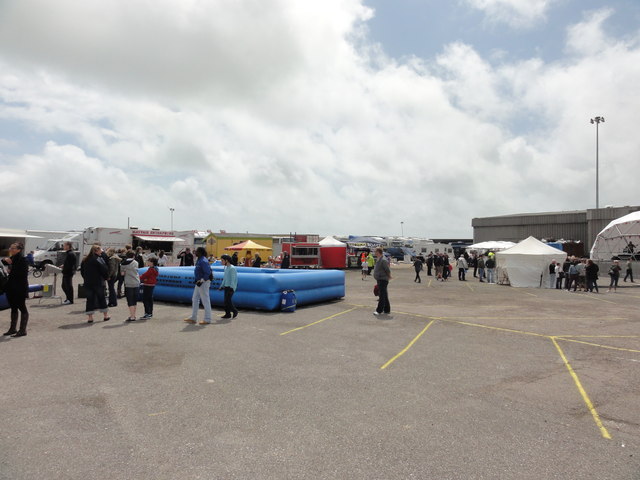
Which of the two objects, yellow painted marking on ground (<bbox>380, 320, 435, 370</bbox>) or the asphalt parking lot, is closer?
the asphalt parking lot

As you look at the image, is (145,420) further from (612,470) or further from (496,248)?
(496,248)

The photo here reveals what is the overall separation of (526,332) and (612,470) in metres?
5.98

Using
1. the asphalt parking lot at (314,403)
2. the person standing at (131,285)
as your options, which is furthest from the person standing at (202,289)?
the person standing at (131,285)

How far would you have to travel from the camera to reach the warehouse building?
46156mm

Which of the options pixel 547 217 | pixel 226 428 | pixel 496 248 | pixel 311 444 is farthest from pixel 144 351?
pixel 547 217

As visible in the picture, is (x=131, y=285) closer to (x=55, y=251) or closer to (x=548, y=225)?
(x=55, y=251)

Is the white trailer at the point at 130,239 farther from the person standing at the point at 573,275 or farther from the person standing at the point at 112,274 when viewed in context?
the person standing at the point at 573,275

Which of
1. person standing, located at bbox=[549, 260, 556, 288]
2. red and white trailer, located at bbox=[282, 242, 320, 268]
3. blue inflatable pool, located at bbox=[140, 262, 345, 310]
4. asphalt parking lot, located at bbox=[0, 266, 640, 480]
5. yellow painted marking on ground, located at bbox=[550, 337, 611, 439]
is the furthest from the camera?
red and white trailer, located at bbox=[282, 242, 320, 268]

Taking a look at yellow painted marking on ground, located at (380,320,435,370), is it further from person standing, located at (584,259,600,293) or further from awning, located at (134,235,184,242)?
awning, located at (134,235,184,242)

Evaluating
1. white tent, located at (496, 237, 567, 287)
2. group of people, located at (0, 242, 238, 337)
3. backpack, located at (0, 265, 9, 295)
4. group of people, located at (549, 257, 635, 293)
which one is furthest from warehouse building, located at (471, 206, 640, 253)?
backpack, located at (0, 265, 9, 295)

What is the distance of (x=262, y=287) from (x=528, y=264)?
17123 millimetres

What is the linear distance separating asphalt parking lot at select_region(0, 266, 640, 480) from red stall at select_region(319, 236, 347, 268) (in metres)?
24.9

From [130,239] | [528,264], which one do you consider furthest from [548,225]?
[130,239]

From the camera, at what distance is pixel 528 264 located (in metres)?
21.8
